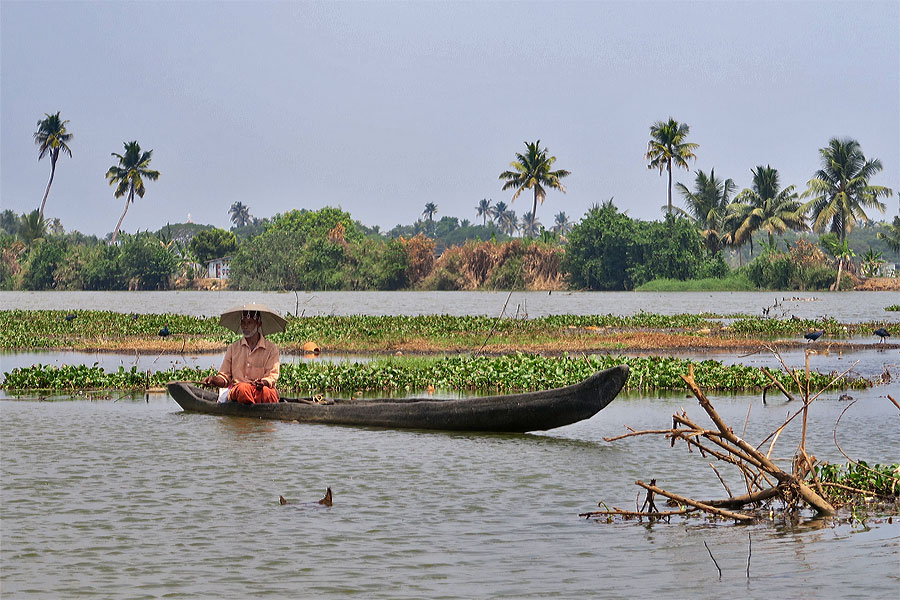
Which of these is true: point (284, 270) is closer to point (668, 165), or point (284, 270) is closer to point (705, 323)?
point (668, 165)

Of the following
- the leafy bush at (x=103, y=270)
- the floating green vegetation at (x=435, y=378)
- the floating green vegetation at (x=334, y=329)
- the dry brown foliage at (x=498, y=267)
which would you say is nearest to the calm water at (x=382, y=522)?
the floating green vegetation at (x=435, y=378)

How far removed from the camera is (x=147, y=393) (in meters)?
15.9

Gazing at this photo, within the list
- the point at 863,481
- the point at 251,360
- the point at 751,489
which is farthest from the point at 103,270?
the point at 751,489

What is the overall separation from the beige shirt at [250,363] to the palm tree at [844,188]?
206 ft

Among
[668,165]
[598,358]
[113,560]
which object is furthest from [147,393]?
[668,165]

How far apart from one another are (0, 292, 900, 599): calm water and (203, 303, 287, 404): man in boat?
15.3 inches

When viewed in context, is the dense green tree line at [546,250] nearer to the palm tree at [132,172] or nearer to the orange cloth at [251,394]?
the palm tree at [132,172]

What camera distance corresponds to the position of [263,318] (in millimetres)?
12367

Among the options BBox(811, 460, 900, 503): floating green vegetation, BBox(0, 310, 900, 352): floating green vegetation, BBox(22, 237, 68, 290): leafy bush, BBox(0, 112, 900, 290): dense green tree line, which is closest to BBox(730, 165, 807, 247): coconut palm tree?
BBox(0, 112, 900, 290): dense green tree line

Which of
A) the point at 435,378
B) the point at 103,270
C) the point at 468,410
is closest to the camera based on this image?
the point at 468,410

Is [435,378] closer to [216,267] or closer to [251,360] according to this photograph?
[251,360]

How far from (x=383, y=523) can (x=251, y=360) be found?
5462 millimetres

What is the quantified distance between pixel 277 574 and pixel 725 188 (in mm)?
75658

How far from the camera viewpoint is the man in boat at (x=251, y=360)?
12.3 m
